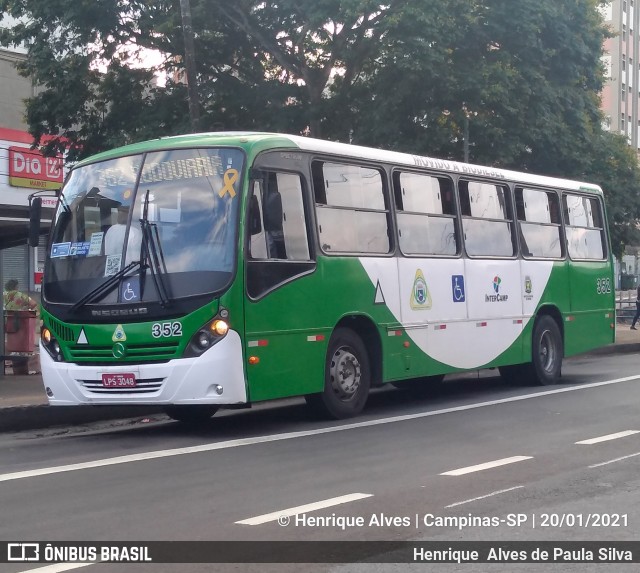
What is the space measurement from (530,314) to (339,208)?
5011mm

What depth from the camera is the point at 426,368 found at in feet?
45.7

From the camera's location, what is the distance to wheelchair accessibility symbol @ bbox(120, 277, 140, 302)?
435 inches

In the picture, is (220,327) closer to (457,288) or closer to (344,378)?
(344,378)

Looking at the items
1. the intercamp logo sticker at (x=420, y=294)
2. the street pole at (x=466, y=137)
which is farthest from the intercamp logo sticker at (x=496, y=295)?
the street pole at (x=466, y=137)

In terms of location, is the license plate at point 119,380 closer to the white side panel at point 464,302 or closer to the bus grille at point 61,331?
the bus grille at point 61,331

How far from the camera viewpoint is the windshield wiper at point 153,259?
1089cm

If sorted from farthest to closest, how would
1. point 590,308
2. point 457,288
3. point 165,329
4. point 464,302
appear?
1. point 590,308
2. point 464,302
3. point 457,288
4. point 165,329

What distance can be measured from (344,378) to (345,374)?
5 cm

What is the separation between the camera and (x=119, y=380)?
1103 centimetres

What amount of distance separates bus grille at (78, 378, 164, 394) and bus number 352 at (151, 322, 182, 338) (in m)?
0.43

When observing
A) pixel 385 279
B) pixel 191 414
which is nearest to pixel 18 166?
pixel 191 414

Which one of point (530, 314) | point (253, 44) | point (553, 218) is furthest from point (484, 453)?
point (253, 44)

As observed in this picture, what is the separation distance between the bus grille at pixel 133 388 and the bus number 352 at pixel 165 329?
432mm

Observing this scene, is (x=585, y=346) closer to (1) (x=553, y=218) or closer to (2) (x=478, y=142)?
(1) (x=553, y=218)
